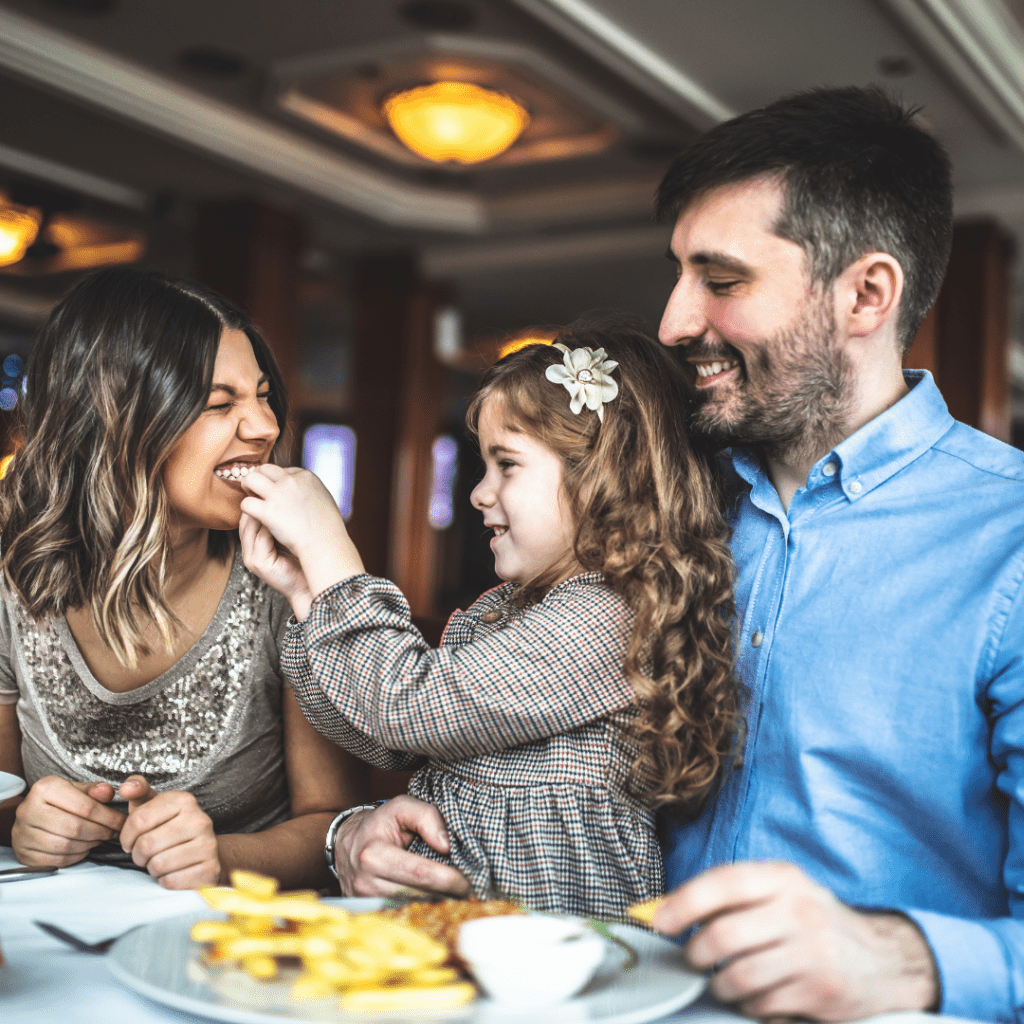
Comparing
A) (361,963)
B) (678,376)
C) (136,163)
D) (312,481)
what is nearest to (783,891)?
(361,963)

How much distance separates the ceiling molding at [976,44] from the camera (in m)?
4.54

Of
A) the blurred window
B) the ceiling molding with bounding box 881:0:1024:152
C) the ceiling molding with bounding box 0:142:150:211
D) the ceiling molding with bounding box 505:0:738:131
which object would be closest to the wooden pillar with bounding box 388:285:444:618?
the ceiling molding with bounding box 0:142:150:211

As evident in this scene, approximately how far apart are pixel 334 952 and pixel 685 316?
3.48 ft

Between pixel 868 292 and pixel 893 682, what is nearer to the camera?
pixel 893 682

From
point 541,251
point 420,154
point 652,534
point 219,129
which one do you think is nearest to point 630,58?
point 420,154

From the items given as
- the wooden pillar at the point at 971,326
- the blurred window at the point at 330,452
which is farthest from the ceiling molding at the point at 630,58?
the blurred window at the point at 330,452

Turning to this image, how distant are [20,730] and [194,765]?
0.38 meters

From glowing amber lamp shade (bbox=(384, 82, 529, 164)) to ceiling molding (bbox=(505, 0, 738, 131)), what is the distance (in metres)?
0.87

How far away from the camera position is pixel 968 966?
3.10ft

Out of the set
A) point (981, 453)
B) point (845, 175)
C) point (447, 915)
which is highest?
point (845, 175)

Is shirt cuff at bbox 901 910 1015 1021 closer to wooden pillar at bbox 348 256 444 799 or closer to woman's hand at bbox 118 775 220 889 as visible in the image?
woman's hand at bbox 118 775 220 889

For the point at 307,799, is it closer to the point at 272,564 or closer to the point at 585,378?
the point at 272,564

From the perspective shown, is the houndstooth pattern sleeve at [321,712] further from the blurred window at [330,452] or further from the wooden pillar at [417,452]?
the blurred window at [330,452]

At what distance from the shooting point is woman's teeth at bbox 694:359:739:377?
1.51 m
